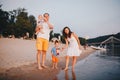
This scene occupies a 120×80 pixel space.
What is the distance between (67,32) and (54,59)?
1.41 meters

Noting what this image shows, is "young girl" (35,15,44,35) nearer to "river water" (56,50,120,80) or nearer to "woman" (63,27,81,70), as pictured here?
"woman" (63,27,81,70)

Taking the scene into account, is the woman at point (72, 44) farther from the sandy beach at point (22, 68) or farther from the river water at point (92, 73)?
the sandy beach at point (22, 68)

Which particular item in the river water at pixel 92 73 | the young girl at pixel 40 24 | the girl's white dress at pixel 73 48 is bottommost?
the river water at pixel 92 73

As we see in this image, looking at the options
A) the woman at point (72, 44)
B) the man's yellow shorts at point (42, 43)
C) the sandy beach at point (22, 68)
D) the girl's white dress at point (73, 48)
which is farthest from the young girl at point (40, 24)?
the sandy beach at point (22, 68)

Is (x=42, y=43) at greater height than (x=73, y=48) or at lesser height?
greater

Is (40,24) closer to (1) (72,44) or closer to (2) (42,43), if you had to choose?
(2) (42,43)

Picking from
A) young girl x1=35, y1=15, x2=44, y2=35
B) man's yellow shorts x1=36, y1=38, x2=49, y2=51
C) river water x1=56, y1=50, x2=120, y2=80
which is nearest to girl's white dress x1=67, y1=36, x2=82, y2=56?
river water x1=56, y1=50, x2=120, y2=80

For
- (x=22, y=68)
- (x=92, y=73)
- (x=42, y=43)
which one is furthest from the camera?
(x=42, y=43)

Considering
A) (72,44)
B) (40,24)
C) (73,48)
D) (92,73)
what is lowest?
(92,73)

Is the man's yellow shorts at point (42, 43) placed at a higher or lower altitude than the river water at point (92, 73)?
higher

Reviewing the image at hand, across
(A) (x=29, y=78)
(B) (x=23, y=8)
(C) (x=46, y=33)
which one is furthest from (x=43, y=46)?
(B) (x=23, y=8)

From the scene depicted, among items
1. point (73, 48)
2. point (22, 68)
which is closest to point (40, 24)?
point (73, 48)

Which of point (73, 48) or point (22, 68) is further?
point (73, 48)

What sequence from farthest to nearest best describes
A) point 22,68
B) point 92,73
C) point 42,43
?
point 42,43 < point 22,68 < point 92,73
